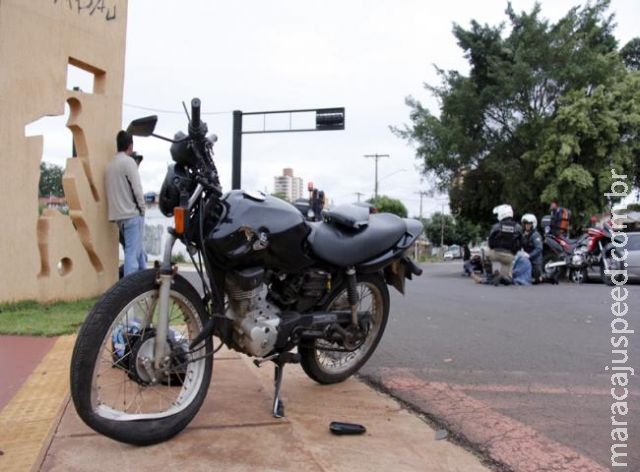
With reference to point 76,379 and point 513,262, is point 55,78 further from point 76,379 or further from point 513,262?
point 513,262

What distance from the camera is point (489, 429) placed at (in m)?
3.33

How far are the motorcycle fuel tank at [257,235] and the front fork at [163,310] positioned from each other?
0.23 m

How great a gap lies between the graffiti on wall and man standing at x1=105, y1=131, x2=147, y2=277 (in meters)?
1.91

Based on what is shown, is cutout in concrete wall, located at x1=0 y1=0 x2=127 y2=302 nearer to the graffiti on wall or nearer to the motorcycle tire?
the graffiti on wall

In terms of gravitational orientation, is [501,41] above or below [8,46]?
above

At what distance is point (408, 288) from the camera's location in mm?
11078

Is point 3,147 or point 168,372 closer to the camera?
point 168,372

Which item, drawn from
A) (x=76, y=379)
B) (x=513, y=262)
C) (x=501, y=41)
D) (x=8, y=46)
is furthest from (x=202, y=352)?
(x=501, y=41)

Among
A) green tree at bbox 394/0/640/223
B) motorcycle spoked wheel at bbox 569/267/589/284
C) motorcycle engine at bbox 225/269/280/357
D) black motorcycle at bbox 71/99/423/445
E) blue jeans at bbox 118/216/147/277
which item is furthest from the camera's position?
green tree at bbox 394/0/640/223

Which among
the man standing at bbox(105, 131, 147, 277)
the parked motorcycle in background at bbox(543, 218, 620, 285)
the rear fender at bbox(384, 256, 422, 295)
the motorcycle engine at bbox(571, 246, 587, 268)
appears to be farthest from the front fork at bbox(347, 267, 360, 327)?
the motorcycle engine at bbox(571, 246, 587, 268)

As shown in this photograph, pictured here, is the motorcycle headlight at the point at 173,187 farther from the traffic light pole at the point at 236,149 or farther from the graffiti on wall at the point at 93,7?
the traffic light pole at the point at 236,149

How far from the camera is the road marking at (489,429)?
2.90m

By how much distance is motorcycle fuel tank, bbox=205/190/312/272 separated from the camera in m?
3.13

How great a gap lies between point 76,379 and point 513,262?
36.6 feet
